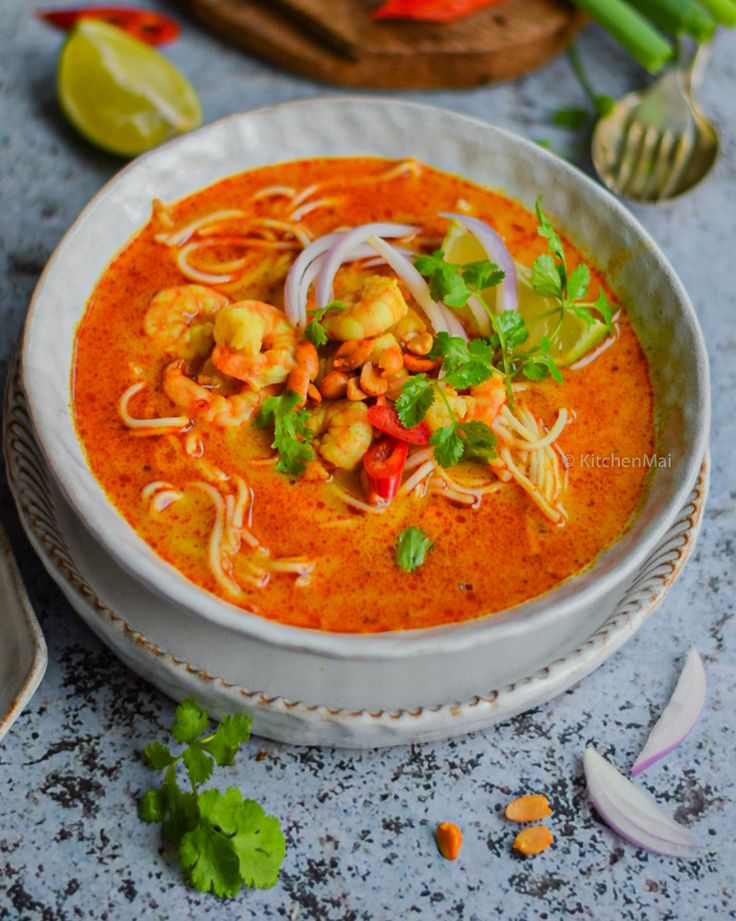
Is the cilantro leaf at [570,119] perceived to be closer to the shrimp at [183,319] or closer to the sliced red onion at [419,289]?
the sliced red onion at [419,289]

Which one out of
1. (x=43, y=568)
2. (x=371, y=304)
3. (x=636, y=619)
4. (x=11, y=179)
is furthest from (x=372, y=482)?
(x=11, y=179)

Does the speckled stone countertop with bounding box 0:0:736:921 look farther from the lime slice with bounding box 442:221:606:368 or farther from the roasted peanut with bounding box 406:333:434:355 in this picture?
the roasted peanut with bounding box 406:333:434:355

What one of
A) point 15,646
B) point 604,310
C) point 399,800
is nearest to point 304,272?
point 604,310

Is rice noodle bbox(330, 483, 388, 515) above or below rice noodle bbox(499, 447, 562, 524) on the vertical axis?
below

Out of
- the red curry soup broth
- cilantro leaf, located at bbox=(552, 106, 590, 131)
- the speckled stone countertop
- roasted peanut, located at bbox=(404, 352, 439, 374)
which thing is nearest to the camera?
the speckled stone countertop

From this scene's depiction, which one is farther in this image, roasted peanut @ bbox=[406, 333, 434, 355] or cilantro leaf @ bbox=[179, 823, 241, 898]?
roasted peanut @ bbox=[406, 333, 434, 355]

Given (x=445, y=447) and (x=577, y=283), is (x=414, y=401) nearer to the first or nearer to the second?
(x=445, y=447)

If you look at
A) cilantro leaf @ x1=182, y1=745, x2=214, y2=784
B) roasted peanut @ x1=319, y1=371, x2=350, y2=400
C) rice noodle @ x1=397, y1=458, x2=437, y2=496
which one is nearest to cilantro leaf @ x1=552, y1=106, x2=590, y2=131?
roasted peanut @ x1=319, y1=371, x2=350, y2=400

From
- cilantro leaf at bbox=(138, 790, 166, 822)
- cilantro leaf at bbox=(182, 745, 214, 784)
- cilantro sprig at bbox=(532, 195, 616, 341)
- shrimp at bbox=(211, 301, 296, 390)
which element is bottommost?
cilantro leaf at bbox=(138, 790, 166, 822)
